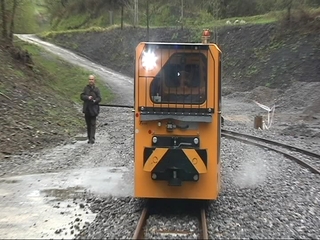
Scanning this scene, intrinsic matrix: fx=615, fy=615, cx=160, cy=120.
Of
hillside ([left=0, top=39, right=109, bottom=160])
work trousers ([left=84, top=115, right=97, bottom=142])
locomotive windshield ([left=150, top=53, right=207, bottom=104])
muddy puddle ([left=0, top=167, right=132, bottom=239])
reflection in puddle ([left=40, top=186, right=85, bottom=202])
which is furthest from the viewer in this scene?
work trousers ([left=84, top=115, right=97, bottom=142])

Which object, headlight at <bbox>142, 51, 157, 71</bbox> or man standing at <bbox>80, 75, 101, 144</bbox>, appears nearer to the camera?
headlight at <bbox>142, 51, 157, 71</bbox>

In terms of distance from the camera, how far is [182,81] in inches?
381

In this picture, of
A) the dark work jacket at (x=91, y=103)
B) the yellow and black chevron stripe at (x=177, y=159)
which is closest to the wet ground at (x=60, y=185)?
the dark work jacket at (x=91, y=103)

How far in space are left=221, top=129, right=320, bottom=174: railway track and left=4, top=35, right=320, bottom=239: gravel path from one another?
36cm

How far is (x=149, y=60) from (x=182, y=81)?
2.02 feet

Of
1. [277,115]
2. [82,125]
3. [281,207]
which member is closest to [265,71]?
[277,115]

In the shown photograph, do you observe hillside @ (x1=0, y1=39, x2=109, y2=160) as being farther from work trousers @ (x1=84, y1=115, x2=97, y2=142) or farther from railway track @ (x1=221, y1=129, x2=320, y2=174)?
railway track @ (x1=221, y1=129, x2=320, y2=174)

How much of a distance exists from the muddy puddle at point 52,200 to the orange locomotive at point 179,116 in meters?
1.44

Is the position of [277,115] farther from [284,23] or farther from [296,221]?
[296,221]

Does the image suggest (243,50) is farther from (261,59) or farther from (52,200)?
(52,200)

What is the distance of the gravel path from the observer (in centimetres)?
876

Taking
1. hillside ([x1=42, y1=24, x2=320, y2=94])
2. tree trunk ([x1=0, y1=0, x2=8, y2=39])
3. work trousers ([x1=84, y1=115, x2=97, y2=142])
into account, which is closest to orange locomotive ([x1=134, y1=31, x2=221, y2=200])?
work trousers ([x1=84, y1=115, x2=97, y2=142])

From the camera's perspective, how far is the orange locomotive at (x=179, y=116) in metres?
9.39

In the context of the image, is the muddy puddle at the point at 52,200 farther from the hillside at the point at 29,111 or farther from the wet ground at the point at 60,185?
the hillside at the point at 29,111
